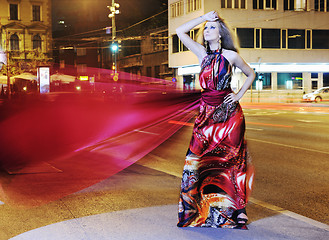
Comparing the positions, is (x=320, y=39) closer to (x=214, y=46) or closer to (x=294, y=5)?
(x=294, y=5)

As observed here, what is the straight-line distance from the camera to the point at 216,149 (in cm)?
403

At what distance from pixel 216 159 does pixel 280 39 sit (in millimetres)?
45769

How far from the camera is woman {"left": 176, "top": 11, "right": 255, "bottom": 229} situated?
4.01 metres

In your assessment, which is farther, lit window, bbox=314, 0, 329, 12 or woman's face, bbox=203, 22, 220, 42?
lit window, bbox=314, 0, 329, 12

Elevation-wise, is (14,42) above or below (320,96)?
above

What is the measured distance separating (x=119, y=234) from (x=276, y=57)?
1789 inches

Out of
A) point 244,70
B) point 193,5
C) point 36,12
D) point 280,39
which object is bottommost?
point 244,70

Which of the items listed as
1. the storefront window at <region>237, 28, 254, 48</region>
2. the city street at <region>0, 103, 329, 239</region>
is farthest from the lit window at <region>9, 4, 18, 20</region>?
the city street at <region>0, 103, 329, 239</region>

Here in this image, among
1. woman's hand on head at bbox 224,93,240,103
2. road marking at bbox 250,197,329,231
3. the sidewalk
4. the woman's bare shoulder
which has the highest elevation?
the woman's bare shoulder

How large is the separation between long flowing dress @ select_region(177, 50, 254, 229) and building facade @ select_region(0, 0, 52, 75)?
2324 inches

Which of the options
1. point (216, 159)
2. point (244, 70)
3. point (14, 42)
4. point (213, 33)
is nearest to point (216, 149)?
point (216, 159)

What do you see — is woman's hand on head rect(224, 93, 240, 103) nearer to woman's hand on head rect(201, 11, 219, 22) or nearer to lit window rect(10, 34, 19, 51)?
woman's hand on head rect(201, 11, 219, 22)

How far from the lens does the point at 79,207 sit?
5133 millimetres

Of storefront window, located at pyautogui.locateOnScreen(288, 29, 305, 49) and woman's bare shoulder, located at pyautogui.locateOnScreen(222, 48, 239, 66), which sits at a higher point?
storefront window, located at pyautogui.locateOnScreen(288, 29, 305, 49)
